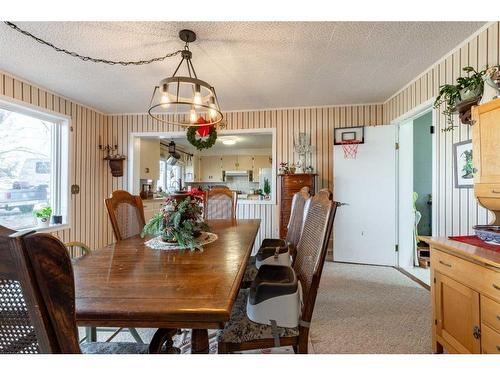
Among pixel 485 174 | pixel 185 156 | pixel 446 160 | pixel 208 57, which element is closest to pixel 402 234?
pixel 446 160

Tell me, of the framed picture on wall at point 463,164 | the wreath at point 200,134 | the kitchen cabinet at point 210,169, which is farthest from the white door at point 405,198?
the kitchen cabinet at point 210,169

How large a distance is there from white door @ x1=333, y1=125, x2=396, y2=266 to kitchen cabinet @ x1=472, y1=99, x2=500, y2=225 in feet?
6.94

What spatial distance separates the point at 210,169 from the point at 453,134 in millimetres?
6597

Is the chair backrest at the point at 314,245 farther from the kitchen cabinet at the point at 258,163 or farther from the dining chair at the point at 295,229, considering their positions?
the kitchen cabinet at the point at 258,163

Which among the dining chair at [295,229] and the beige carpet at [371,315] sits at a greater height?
the dining chair at [295,229]

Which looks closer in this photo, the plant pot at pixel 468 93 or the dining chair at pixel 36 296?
the dining chair at pixel 36 296

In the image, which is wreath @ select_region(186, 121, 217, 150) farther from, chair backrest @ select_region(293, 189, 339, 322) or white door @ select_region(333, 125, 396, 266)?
chair backrest @ select_region(293, 189, 339, 322)

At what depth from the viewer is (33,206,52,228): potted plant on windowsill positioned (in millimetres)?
3327

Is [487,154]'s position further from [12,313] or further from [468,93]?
[12,313]

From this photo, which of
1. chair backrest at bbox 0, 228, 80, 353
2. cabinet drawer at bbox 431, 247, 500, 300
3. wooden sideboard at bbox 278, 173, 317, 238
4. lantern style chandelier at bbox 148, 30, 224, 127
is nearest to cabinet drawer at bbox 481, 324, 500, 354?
cabinet drawer at bbox 431, 247, 500, 300

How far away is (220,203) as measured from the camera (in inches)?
133

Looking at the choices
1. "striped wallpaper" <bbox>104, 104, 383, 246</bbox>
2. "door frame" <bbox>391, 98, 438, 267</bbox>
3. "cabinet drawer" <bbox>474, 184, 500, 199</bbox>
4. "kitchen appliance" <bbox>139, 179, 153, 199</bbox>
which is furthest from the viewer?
"kitchen appliance" <bbox>139, 179, 153, 199</bbox>

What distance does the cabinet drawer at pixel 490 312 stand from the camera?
1.26 m

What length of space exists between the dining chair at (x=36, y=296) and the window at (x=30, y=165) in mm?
3336
